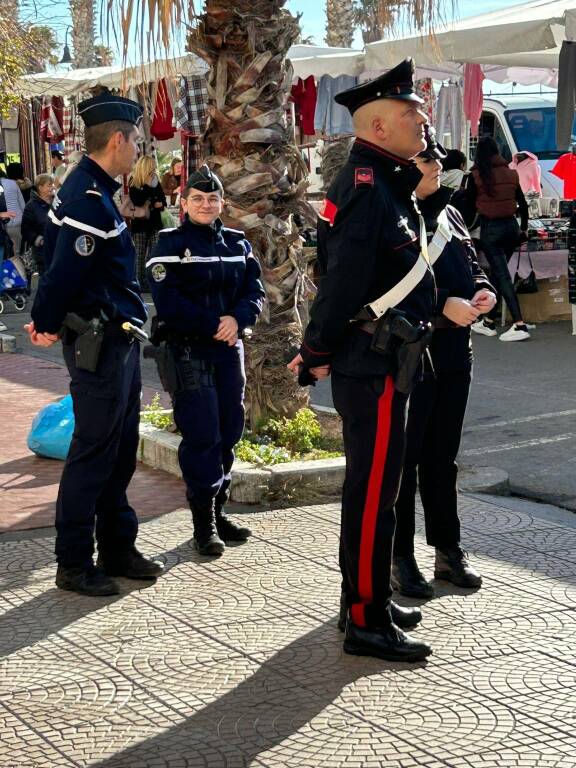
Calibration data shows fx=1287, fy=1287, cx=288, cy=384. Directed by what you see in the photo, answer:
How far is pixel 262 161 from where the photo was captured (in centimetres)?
800

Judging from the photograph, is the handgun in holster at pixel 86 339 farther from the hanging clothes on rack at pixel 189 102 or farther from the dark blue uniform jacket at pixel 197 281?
the hanging clothes on rack at pixel 189 102

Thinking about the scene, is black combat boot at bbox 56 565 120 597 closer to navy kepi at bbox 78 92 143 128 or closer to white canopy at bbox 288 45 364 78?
navy kepi at bbox 78 92 143 128

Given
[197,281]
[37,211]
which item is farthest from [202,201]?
[37,211]

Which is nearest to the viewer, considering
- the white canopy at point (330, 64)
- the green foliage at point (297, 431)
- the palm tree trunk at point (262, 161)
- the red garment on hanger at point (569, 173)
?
the green foliage at point (297, 431)

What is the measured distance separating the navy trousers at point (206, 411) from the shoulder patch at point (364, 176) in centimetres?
176

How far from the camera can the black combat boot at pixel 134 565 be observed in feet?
18.8

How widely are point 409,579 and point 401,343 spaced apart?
128cm

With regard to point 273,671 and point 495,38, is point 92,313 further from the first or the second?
point 495,38

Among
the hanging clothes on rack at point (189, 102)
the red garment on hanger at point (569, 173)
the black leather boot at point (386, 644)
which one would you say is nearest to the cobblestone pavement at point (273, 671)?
the black leather boot at point (386, 644)

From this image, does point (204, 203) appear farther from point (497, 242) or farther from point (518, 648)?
point (497, 242)

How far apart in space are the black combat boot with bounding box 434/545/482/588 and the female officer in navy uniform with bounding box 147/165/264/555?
3.63ft

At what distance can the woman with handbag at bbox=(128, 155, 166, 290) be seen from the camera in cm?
1823

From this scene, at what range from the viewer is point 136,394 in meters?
5.75

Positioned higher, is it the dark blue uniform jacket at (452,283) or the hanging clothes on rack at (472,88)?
the hanging clothes on rack at (472,88)
